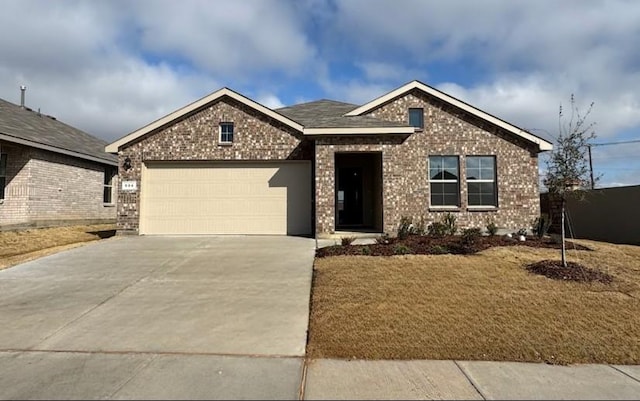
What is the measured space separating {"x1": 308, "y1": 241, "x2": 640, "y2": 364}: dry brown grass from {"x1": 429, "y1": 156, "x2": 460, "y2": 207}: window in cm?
595

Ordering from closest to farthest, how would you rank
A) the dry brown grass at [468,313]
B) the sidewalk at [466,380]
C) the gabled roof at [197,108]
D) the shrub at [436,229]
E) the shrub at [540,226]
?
the sidewalk at [466,380] < the dry brown grass at [468,313] < the shrub at [436,229] < the shrub at [540,226] < the gabled roof at [197,108]

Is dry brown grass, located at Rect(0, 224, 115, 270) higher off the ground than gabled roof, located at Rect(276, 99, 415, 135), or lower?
lower

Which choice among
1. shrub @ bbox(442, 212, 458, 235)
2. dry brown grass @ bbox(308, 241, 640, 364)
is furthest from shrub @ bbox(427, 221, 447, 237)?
dry brown grass @ bbox(308, 241, 640, 364)

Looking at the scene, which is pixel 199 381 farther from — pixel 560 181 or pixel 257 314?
pixel 560 181

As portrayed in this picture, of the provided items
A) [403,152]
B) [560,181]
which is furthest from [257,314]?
[403,152]

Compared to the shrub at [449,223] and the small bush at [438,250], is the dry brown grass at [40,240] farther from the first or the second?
the shrub at [449,223]

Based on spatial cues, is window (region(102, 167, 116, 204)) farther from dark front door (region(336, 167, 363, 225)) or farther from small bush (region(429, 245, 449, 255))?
small bush (region(429, 245, 449, 255))

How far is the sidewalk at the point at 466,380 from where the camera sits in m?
4.29

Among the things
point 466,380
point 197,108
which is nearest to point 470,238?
point 466,380

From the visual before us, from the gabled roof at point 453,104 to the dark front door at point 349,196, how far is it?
8.24 feet

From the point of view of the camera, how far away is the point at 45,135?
18500mm

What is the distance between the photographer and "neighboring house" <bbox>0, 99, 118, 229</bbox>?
1658 cm

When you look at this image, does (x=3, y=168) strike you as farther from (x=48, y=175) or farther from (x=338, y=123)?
(x=338, y=123)

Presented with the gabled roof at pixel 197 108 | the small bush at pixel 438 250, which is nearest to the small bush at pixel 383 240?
the small bush at pixel 438 250
